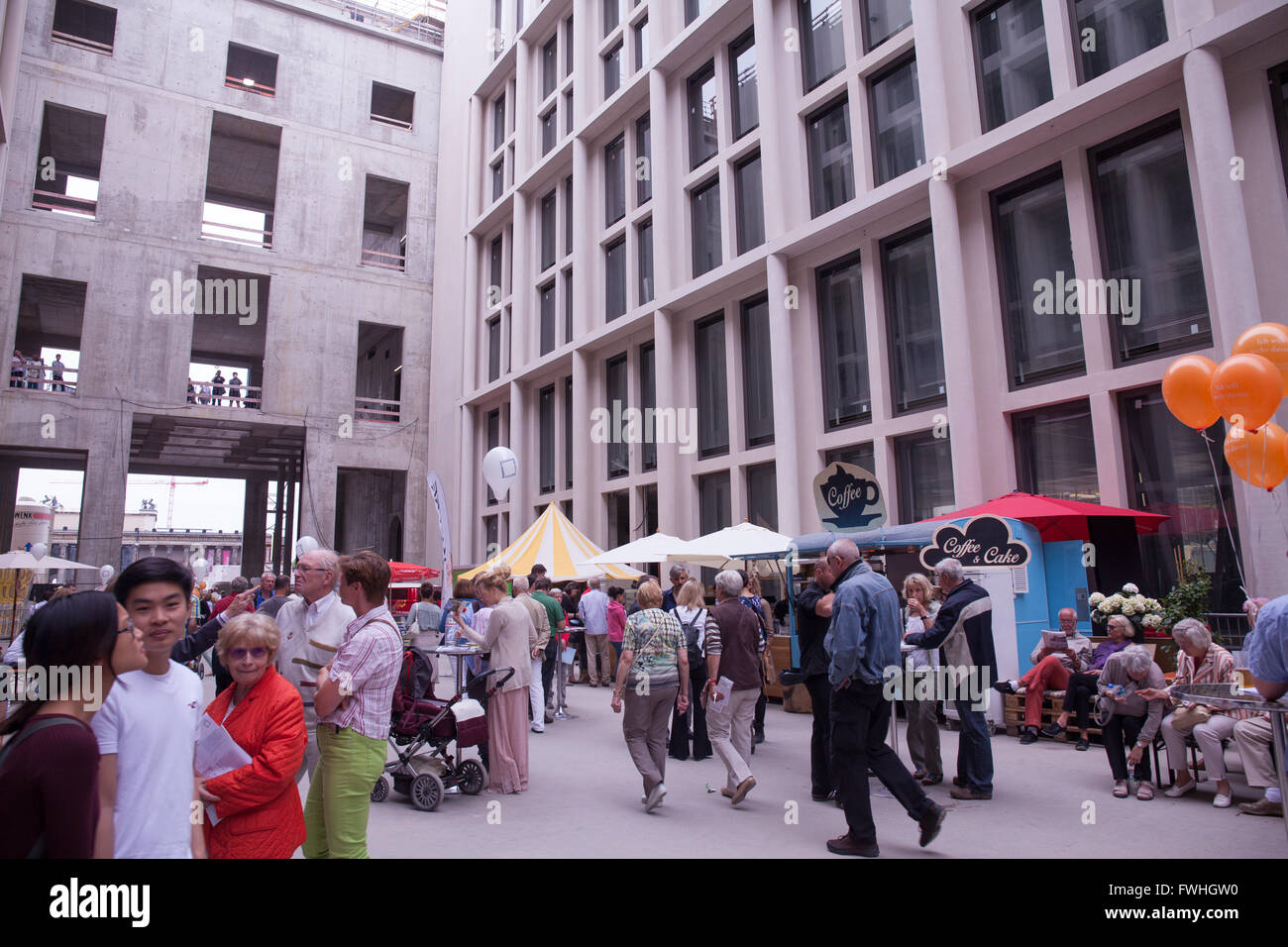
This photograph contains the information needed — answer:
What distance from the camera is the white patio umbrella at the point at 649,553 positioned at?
12914 millimetres

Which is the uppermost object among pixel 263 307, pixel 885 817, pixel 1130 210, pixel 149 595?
pixel 263 307

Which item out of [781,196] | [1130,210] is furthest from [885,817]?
[781,196]

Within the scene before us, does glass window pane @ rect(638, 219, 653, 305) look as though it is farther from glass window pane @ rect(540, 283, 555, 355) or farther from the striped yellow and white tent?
the striped yellow and white tent

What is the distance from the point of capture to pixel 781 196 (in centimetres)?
1666

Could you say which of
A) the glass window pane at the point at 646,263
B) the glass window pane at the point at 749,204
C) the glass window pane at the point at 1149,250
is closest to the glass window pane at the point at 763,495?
the glass window pane at the point at 749,204

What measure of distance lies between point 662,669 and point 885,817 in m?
2.24

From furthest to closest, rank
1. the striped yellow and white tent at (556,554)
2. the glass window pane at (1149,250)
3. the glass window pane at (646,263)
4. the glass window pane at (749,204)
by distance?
the glass window pane at (646,263), the glass window pane at (749,204), the striped yellow and white tent at (556,554), the glass window pane at (1149,250)

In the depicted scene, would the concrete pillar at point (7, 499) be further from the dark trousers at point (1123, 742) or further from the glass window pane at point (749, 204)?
the dark trousers at point (1123, 742)

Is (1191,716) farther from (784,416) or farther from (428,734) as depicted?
(784,416)

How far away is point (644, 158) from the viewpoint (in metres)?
21.8

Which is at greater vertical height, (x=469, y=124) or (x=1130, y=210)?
(x=469, y=124)

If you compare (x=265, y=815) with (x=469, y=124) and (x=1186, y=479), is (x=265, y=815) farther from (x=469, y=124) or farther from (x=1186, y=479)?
(x=469, y=124)

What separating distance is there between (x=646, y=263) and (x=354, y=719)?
18.9 metres

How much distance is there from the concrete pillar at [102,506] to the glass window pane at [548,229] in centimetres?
1514
